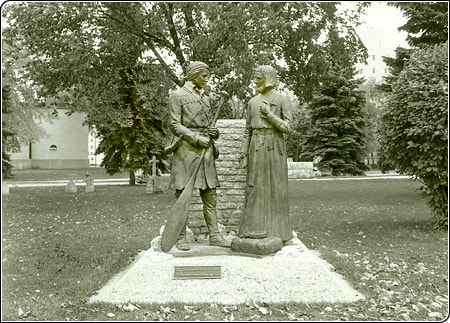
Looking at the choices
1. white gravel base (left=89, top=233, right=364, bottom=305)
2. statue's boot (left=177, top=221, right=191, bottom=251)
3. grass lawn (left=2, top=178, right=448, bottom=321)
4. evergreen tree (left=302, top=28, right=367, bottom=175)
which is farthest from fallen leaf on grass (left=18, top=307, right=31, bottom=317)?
evergreen tree (left=302, top=28, right=367, bottom=175)

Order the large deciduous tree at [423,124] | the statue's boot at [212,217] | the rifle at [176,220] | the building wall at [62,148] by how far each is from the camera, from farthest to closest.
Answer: the building wall at [62,148] → the large deciduous tree at [423,124] → the statue's boot at [212,217] → the rifle at [176,220]

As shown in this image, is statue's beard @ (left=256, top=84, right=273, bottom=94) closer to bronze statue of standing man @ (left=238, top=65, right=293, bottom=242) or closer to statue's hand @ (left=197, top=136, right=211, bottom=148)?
bronze statue of standing man @ (left=238, top=65, right=293, bottom=242)

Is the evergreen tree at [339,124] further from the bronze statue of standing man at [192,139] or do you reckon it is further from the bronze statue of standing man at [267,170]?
the bronze statue of standing man at [192,139]

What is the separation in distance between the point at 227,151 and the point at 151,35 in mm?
8469

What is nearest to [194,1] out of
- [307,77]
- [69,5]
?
[69,5]

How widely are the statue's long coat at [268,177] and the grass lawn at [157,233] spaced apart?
1.24 meters

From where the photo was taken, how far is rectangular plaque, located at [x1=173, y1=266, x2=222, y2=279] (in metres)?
6.17

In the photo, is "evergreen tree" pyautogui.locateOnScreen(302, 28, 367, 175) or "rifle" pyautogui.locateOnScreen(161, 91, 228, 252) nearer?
"rifle" pyautogui.locateOnScreen(161, 91, 228, 252)

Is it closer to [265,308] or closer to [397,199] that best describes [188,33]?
[397,199]

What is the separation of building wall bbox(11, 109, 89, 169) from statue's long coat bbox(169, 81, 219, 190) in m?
30.0

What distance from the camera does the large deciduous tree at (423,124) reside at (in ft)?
33.1

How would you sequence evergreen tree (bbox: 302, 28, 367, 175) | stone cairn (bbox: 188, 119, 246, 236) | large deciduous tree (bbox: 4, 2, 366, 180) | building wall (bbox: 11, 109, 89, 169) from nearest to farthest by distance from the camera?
stone cairn (bbox: 188, 119, 246, 236), large deciduous tree (bbox: 4, 2, 366, 180), evergreen tree (bbox: 302, 28, 367, 175), building wall (bbox: 11, 109, 89, 169)

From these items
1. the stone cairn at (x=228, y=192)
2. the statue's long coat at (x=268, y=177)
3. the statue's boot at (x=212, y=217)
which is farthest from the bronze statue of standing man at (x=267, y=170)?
the stone cairn at (x=228, y=192)

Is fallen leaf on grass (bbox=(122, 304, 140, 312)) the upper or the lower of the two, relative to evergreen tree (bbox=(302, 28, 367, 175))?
lower
